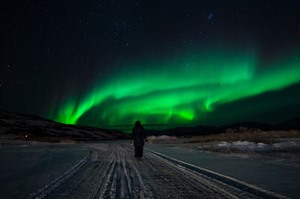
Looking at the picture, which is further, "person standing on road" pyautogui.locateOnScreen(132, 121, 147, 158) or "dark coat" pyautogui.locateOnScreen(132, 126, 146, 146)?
"dark coat" pyautogui.locateOnScreen(132, 126, 146, 146)

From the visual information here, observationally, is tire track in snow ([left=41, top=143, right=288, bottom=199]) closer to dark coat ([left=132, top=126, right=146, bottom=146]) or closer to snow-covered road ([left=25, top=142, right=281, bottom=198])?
snow-covered road ([left=25, top=142, right=281, bottom=198])

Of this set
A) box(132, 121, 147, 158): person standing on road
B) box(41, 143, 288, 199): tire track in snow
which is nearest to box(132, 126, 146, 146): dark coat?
box(132, 121, 147, 158): person standing on road

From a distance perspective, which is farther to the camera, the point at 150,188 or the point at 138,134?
the point at 138,134

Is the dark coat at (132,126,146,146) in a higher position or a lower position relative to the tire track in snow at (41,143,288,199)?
higher

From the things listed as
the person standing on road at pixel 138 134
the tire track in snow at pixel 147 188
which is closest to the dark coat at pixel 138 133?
the person standing on road at pixel 138 134

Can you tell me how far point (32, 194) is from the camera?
7.62m

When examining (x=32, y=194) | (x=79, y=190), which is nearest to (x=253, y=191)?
(x=79, y=190)

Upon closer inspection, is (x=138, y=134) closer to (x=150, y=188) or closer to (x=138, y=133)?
(x=138, y=133)

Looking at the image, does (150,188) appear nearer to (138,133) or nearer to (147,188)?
(147,188)

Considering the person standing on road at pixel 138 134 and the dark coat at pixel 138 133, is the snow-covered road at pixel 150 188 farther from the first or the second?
the dark coat at pixel 138 133

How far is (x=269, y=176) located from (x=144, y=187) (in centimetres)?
366

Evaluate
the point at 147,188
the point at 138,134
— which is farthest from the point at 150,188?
the point at 138,134

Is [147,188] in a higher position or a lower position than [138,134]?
lower

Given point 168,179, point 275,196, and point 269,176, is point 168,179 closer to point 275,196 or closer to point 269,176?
point 269,176
